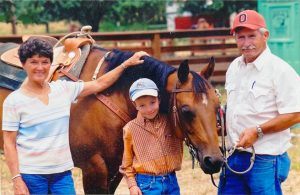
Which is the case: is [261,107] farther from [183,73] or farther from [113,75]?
[113,75]

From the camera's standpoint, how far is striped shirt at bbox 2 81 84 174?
10.3ft

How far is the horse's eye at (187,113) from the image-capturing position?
338cm

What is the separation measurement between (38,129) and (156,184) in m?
0.79

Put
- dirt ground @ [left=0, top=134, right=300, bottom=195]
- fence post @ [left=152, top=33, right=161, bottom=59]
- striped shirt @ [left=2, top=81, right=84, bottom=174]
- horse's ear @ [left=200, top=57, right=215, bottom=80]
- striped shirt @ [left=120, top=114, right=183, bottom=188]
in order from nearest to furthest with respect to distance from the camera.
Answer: striped shirt @ [left=2, top=81, right=84, bottom=174] → striped shirt @ [left=120, top=114, right=183, bottom=188] → horse's ear @ [left=200, top=57, right=215, bottom=80] → dirt ground @ [left=0, top=134, right=300, bottom=195] → fence post @ [left=152, top=33, right=161, bottom=59]

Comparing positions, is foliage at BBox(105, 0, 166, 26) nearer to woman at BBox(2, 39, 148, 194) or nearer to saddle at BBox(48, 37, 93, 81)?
saddle at BBox(48, 37, 93, 81)

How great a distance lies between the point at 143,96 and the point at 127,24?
69.1ft

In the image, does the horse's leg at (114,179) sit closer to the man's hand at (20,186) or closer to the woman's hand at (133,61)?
the woman's hand at (133,61)

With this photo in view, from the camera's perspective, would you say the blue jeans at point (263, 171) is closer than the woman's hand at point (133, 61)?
Yes

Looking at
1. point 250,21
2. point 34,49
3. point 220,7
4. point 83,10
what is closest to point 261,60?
point 250,21

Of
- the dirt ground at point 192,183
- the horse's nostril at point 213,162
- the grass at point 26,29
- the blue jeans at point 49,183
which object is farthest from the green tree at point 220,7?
the blue jeans at point 49,183

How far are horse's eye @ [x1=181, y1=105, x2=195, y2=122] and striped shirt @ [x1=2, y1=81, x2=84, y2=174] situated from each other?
720 millimetres

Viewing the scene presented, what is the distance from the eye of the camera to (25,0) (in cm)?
1436

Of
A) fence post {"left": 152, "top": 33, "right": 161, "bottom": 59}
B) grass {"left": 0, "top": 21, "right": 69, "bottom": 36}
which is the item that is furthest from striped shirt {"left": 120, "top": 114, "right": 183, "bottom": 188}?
grass {"left": 0, "top": 21, "right": 69, "bottom": 36}

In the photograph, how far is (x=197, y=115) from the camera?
336 centimetres
